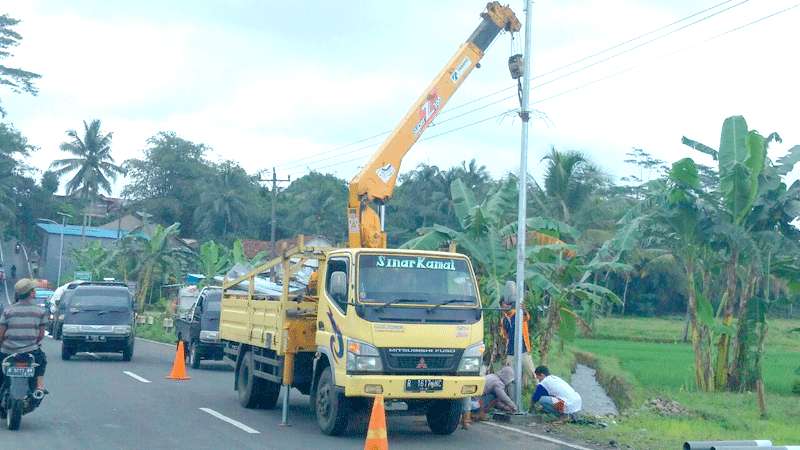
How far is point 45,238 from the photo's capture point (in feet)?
278

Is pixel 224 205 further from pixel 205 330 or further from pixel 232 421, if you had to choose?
pixel 232 421

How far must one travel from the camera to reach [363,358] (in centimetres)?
1167

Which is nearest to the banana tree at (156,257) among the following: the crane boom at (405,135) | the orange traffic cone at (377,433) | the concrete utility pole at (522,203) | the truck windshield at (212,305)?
the truck windshield at (212,305)

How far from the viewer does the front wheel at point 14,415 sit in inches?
462

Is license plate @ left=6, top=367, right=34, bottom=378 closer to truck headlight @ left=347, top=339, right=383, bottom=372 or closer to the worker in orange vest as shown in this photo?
truck headlight @ left=347, top=339, right=383, bottom=372

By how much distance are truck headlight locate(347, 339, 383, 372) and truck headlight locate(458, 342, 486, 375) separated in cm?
117

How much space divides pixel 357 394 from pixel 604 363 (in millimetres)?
15365

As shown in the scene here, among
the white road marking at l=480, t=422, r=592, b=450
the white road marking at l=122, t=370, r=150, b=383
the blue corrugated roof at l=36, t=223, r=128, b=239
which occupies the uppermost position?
the blue corrugated roof at l=36, t=223, r=128, b=239

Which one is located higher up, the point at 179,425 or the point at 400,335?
the point at 400,335

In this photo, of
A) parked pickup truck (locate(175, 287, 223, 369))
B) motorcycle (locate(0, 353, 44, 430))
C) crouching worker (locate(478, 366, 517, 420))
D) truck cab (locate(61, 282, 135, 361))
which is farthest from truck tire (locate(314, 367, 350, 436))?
truck cab (locate(61, 282, 135, 361))

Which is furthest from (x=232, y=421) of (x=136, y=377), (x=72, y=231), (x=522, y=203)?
(x=72, y=231)

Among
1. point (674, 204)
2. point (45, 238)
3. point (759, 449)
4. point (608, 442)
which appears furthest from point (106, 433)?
point (45, 238)

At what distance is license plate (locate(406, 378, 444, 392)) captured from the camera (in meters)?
11.8

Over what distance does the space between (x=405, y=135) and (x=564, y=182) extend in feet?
36.5
